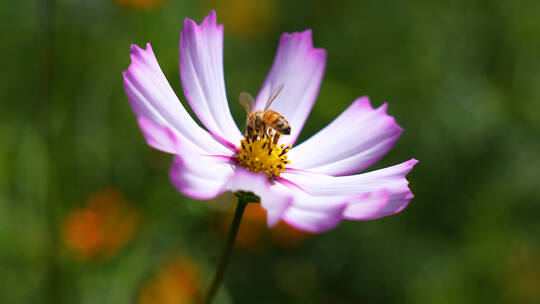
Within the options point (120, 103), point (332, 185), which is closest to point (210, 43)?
point (332, 185)

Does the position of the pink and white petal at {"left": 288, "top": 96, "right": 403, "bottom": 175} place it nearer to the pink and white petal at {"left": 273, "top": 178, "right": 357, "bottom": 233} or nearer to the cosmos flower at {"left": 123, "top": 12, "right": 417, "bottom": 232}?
the cosmos flower at {"left": 123, "top": 12, "right": 417, "bottom": 232}

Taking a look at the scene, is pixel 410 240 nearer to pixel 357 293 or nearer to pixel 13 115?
pixel 357 293

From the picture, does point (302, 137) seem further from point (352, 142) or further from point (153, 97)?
point (153, 97)

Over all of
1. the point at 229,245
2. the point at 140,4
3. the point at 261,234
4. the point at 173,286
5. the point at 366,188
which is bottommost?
the point at 173,286

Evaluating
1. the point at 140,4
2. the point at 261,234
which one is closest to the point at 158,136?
the point at 261,234

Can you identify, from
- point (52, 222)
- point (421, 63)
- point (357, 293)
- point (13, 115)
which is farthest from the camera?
point (421, 63)

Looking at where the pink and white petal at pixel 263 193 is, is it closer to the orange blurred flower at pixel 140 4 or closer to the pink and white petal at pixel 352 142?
the pink and white petal at pixel 352 142
